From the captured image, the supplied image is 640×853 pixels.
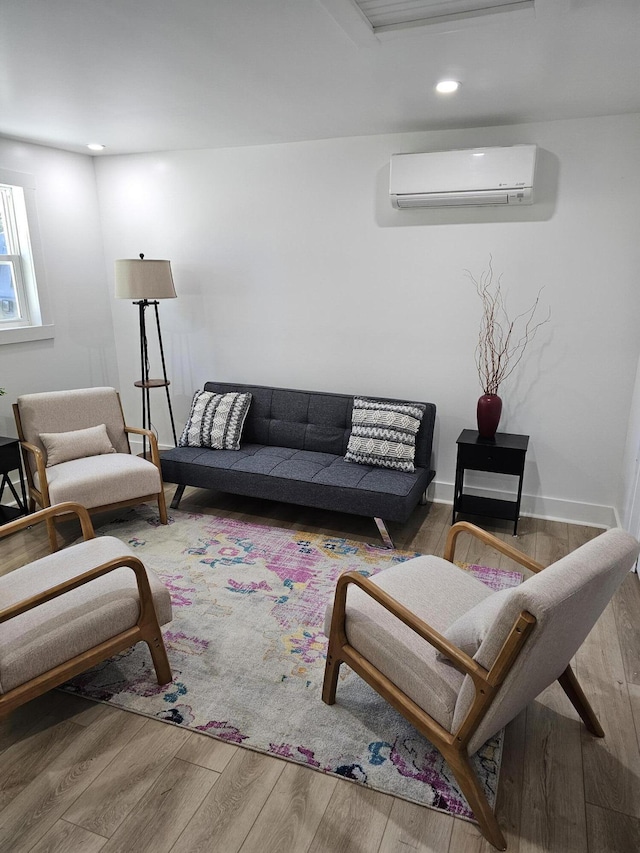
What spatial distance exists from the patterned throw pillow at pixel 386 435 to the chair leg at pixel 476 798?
202cm

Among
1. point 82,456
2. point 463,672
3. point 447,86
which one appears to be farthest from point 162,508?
point 447,86

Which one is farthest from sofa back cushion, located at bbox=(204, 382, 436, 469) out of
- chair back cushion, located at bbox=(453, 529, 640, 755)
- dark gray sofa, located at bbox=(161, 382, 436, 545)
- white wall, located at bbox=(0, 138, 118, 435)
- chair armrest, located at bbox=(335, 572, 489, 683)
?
chair back cushion, located at bbox=(453, 529, 640, 755)

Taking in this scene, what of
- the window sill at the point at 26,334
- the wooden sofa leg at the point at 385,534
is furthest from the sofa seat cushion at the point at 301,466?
the window sill at the point at 26,334

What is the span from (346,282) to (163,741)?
3.02 meters

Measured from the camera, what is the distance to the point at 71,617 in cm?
200

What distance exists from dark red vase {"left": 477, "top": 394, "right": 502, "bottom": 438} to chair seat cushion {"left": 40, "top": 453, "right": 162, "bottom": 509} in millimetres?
2093

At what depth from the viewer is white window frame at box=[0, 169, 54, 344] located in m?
3.96

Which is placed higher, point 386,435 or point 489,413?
point 489,413

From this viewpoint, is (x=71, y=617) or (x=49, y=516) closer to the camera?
(x=71, y=617)

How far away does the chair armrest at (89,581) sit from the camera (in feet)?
5.91

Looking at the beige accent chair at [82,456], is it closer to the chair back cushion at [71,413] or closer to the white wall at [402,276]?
the chair back cushion at [71,413]

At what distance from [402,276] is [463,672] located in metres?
2.76

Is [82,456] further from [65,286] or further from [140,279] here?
[65,286]

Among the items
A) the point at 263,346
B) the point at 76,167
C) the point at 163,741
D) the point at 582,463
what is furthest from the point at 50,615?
the point at 76,167
